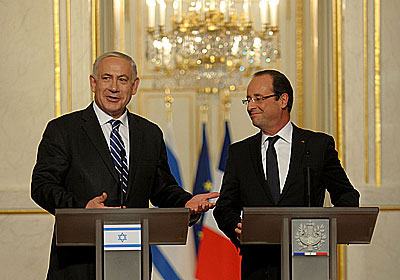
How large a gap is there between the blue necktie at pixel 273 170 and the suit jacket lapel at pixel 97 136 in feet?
2.57

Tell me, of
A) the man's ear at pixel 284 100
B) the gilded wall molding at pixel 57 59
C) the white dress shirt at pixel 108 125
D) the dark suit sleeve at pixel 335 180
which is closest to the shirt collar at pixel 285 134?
the man's ear at pixel 284 100

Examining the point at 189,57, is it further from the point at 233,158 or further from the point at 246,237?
the point at 246,237

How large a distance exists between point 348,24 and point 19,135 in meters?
2.74

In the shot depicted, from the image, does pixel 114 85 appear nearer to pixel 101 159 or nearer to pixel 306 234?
pixel 101 159

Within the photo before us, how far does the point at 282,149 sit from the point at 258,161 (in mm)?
157

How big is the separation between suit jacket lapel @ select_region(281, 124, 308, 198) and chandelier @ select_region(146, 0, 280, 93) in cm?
304

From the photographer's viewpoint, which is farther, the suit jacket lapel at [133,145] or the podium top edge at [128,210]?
the suit jacket lapel at [133,145]

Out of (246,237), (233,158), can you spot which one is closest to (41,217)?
(233,158)

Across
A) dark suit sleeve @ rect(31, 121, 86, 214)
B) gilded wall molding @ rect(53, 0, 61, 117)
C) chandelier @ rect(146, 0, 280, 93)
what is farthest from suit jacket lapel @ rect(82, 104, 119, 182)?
chandelier @ rect(146, 0, 280, 93)

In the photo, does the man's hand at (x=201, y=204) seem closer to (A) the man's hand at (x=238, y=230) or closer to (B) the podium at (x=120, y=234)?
(A) the man's hand at (x=238, y=230)

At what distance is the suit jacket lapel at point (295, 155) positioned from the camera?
3535 mm

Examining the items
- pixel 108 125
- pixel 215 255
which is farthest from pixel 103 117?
pixel 215 255

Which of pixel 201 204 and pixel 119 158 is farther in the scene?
pixel 119 158

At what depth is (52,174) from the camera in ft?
11.2
